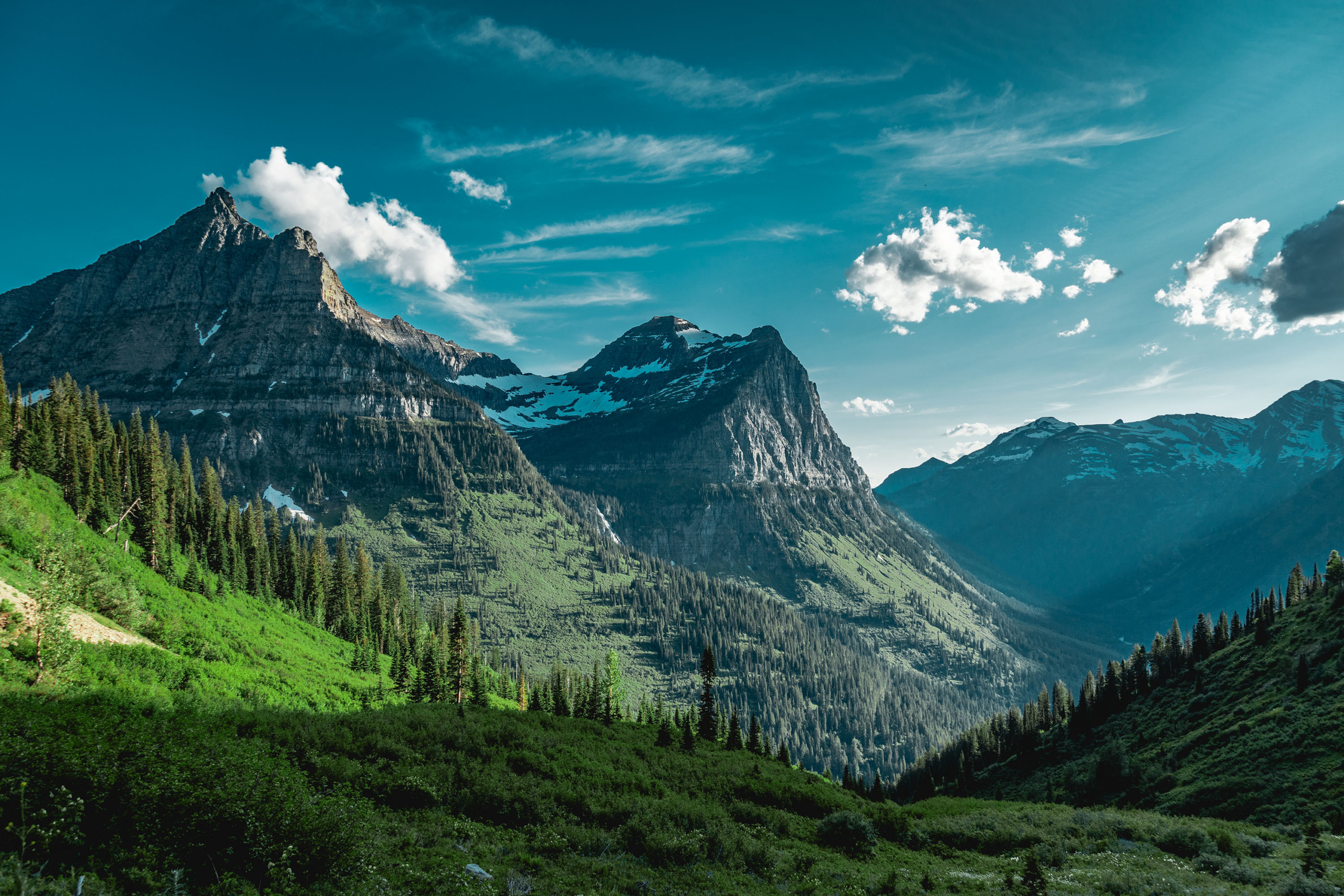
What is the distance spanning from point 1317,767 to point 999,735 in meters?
98.7

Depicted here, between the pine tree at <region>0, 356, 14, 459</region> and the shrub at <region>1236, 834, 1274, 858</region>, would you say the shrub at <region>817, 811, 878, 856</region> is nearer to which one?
the shrub at <region>1236, 834, 1274, 858</region>

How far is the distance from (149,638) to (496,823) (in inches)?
1344

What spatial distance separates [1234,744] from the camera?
6594 centimetres

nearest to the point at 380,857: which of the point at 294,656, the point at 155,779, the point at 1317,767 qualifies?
the point at 155,779

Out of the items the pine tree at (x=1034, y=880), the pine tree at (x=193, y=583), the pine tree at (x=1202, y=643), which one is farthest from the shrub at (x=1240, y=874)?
the pine tree at (x=1202, y=643)

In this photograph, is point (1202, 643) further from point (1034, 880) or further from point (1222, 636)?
point (1034, 880)

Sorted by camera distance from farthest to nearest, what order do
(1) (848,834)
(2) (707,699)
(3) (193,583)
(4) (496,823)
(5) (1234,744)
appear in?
(2) (707,699)
(3) (193,583)
(5) (1234,744)
(1) (848,834)
(4) (496,823)

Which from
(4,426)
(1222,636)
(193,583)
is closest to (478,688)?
(193,583)

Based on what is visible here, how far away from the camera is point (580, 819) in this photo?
30953mm

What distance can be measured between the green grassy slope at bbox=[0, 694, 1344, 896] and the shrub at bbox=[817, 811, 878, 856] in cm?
13

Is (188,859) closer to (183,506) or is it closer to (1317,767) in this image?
(1317,767)

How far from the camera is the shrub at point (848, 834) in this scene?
118 feet

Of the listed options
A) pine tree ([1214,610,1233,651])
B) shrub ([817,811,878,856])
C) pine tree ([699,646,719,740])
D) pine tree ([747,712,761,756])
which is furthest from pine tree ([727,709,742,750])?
pine tree ([1214,610,1233,651])

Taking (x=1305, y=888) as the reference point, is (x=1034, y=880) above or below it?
above
